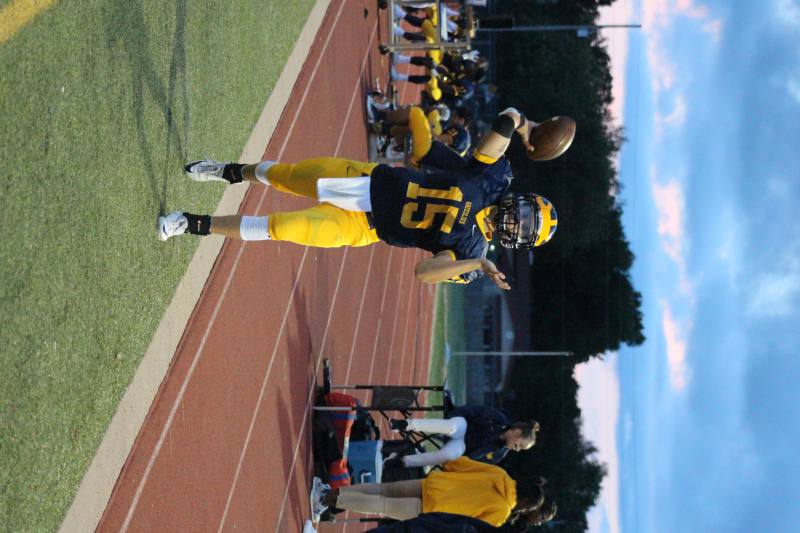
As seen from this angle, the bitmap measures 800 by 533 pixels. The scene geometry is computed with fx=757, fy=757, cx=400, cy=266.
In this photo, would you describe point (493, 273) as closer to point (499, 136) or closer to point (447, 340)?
point (499, 136)

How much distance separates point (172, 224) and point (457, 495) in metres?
4.02

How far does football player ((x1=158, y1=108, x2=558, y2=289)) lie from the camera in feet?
17.7

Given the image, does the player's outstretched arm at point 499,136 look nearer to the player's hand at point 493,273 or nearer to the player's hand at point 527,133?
the player's hand at point 527,133

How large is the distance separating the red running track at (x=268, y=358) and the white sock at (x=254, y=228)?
117 cm

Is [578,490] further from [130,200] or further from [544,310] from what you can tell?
[130,200]

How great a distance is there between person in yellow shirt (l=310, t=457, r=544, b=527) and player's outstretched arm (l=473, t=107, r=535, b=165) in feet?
11.8

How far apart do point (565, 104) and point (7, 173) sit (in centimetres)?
3430

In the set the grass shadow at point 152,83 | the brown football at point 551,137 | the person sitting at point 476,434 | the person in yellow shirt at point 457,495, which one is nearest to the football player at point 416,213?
the brown football at point 551,137

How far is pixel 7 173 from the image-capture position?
3844mm

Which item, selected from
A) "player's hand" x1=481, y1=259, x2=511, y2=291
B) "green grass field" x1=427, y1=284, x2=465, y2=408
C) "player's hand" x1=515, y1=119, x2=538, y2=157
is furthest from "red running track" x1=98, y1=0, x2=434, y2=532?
"green grass field" x1=427, y1=284, x2=465, y2=408

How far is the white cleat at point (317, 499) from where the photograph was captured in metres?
8.58

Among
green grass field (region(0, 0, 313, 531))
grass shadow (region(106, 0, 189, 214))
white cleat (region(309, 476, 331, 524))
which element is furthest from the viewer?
white cleat (region(309, 476, 331, 524))

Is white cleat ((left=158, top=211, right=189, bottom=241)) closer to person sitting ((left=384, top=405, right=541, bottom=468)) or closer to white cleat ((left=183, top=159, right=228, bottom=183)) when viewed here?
white cleat ((left=183, top=159, right=228, bottom=183))

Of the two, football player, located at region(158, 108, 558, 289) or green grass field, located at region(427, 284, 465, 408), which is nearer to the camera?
football player, located at region(158, 108, 558, 289)
